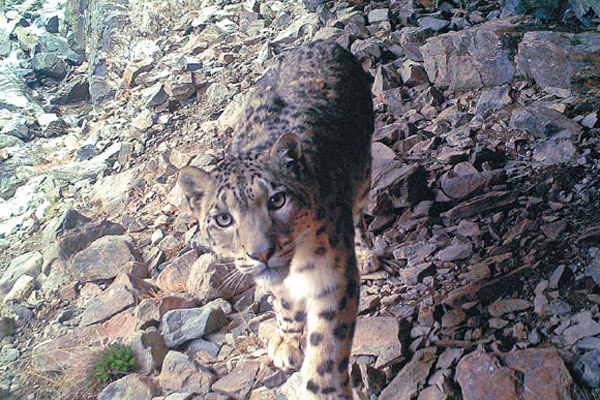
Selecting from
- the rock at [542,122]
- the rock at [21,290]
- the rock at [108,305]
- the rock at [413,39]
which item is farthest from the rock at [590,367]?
the rock at [21,290]

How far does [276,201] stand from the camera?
341 cm

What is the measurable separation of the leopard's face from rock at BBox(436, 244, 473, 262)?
170cm

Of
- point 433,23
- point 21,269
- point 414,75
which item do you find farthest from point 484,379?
point 433,23

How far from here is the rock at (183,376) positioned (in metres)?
4.36

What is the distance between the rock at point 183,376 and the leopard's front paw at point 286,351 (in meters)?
0.55

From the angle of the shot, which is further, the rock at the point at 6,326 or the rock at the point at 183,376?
the rock at the point at 6,326

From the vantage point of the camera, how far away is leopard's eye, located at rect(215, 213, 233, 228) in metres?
3.43

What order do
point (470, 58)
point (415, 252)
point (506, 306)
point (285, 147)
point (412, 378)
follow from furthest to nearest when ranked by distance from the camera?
point (470, 58) < point (415, 252) < point (506, 306) < point (412, 378) < point (285, 147)

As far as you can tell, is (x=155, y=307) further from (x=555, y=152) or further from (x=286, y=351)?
(x=555, y=152)

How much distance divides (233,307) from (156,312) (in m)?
0.75

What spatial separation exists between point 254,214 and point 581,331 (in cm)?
226

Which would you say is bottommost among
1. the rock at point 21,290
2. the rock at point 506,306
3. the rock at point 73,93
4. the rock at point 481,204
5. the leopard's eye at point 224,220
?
the rock at point 73,93

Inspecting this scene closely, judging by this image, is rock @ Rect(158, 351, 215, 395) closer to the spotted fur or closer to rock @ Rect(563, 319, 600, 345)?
the spotted fur

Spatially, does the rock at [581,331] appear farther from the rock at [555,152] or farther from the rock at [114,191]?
the rock at [114,191]
